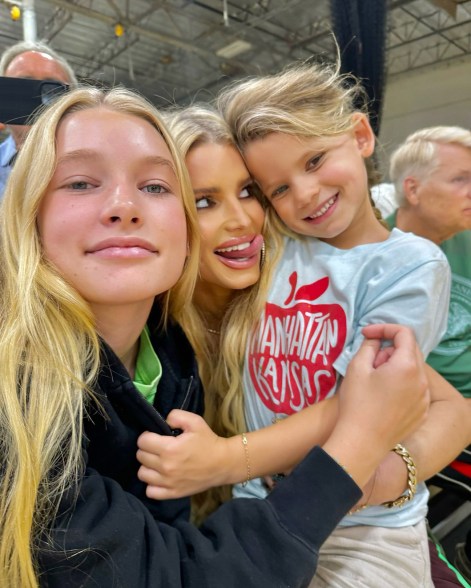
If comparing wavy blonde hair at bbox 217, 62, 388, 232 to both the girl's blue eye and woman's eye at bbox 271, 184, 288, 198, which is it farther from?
the girl's blue eye

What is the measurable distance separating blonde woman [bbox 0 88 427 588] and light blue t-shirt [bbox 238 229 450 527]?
84 millimetres

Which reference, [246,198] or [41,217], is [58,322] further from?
[246,198]

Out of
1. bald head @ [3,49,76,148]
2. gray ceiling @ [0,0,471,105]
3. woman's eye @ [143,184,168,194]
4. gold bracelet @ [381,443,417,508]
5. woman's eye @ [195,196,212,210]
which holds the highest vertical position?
gray ceiling @ [0,0,471,105]

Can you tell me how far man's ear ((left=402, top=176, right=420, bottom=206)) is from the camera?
1687 millimetres

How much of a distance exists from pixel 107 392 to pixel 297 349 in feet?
1.45

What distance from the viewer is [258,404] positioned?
1.11 metres

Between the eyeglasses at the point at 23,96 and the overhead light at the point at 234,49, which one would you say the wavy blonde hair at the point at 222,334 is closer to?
the eyeglasses at the point at 23,96

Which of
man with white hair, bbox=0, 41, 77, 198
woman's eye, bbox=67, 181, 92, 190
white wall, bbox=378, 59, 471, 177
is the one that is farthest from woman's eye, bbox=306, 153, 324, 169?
white wall, bbox=378, 59, 471, 177

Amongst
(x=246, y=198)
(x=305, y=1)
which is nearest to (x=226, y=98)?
(x=246, y=198)

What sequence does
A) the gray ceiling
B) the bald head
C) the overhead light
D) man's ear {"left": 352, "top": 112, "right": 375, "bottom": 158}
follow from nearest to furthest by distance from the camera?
1. man's ear {"left": 352, "top": 112, "right": 375, "bottom": 158}
2. the bald head
3. the gray ceiling
4. the overhead light

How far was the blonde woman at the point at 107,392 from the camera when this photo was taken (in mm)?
631

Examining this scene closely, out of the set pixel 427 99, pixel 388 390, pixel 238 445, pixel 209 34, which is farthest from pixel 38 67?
pixel 427 99

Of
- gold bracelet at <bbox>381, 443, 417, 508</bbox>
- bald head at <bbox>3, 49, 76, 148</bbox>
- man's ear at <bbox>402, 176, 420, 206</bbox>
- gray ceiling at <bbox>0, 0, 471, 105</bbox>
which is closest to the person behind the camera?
gold bracelet at <bbox>381, 443, 417, 508</bbox>

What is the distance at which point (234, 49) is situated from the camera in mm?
6617
